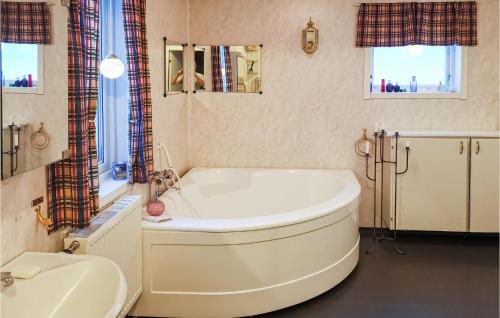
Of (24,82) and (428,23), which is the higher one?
(428,23)

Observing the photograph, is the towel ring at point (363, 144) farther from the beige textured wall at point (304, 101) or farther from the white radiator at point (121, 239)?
the white radiator at point (121, 239)

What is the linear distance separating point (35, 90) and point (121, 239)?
1.02 meters

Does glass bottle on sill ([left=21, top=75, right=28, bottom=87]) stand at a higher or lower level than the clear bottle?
lower

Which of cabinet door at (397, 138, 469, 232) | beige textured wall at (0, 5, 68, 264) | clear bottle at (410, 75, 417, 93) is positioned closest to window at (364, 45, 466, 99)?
clear bottle at (410, 75, 417, 93)

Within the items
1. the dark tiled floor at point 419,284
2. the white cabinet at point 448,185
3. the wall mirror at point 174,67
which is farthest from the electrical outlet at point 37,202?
the white cabinet at point 448,185

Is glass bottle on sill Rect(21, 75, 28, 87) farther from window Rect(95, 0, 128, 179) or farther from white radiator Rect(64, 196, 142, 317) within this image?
window Rect(95, 0, 128, 179)

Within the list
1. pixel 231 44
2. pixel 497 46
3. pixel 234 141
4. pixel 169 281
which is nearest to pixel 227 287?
pixel 169 281

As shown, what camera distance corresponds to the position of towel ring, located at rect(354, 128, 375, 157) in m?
5.03

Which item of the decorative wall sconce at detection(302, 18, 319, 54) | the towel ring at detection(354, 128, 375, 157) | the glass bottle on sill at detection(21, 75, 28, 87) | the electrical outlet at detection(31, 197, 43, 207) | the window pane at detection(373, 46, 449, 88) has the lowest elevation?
the electrical outlet at detection(31, 197, 43, 207)

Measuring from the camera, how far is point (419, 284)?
3.89 metres

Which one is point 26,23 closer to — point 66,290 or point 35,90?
point 35,90

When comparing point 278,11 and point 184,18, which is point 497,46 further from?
point 184,18

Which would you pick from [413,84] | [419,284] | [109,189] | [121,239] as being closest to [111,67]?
[109,189]

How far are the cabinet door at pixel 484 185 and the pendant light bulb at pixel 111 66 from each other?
117 inches
